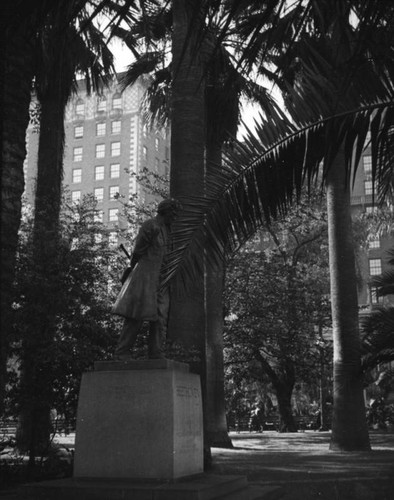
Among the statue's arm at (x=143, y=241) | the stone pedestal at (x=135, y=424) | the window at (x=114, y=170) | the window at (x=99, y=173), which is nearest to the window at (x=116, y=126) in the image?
the window at (x=114, y=170)

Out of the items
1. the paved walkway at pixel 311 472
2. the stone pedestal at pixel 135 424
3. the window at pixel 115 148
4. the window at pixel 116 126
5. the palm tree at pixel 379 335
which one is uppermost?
the window at pixel 116 126

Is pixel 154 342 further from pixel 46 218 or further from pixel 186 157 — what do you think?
pixel 46 218

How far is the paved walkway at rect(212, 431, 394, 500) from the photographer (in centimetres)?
814

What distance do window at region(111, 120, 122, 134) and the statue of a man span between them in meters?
78.1

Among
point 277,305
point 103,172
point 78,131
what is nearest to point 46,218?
point 277,305

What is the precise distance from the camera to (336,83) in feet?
21.2

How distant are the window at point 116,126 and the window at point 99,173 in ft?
16.7

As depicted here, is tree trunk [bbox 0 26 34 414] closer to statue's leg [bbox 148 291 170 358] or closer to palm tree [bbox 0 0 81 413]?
palm tree [bbox 0 0 81 413]

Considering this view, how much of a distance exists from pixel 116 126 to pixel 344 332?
7290 cm

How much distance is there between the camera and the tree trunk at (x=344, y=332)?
15469 mm

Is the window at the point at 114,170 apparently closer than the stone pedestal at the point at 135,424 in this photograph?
No

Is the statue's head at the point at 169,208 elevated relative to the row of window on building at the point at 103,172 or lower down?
lower down

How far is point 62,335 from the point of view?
11320mm

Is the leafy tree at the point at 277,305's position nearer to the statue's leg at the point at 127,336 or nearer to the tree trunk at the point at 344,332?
the tree trunk at the point at 344,332
